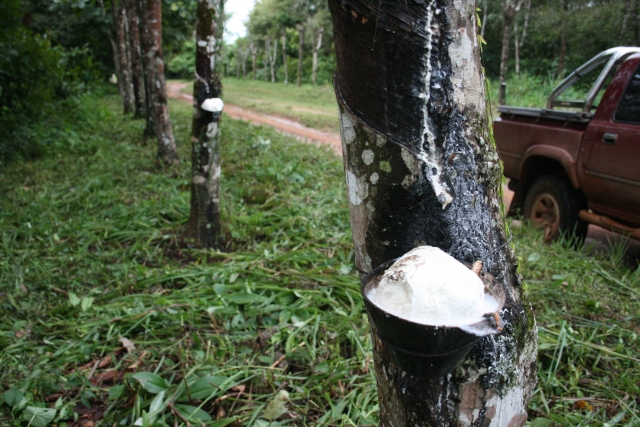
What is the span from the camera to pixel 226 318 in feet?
10.7

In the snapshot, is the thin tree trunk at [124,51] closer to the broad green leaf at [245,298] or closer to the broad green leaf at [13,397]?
the broad green leaf at [245,298]

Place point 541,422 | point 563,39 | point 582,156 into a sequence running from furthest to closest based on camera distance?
point 563,39, point 582,156, point 541,422

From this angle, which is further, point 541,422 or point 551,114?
point 551,114

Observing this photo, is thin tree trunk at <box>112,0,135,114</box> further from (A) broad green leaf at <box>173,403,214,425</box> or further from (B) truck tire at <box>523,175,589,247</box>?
(A) broad green leaf at <box>173,403,214,425</box>

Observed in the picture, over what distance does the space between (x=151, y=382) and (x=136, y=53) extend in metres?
10.2

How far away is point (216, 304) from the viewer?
3.38 m

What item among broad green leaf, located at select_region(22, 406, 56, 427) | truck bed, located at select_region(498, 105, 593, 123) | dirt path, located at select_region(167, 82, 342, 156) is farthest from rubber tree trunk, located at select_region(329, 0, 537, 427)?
dirt path, located at select_region(167, 82, 342, 156)

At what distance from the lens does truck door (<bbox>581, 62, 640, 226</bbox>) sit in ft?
12.2

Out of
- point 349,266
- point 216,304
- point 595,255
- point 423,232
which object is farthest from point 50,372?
point 595,255

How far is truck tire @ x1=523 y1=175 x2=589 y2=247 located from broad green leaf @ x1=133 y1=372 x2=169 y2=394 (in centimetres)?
374

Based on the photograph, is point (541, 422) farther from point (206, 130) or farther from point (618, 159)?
point (206, 130)

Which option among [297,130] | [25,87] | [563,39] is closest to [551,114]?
[25,87]

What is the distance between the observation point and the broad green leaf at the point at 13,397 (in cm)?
243

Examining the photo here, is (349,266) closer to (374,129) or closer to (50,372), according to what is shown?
(50,372)
